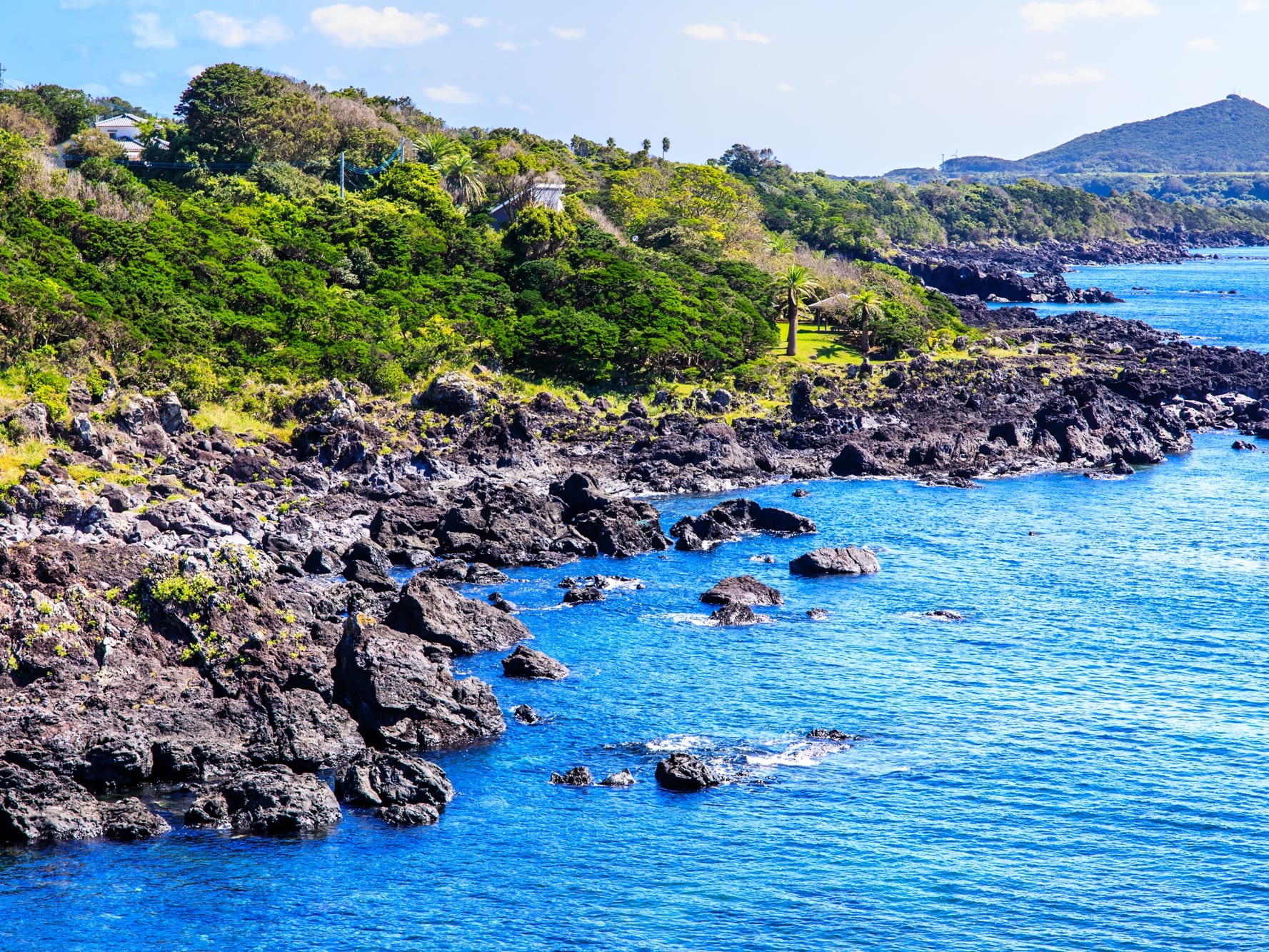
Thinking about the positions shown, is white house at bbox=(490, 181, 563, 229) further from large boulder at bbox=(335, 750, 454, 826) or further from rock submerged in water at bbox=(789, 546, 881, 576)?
large boulder at bbox=(335, 750, 454, 826)

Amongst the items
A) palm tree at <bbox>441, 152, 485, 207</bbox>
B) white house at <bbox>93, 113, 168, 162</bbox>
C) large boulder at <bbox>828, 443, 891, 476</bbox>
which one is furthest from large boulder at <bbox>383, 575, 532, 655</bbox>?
white house at <bbox>93, 113, 168, 162</bbox>

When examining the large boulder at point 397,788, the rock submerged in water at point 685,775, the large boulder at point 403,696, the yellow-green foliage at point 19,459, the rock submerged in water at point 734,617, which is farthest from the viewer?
the yellow-green foliage at point 19,459

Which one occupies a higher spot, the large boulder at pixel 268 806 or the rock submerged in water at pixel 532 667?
the rock submerged in water at pixel 532 667

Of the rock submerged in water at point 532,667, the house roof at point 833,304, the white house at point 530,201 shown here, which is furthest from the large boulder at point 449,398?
the house roof at point 833,304

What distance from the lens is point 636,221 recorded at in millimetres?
135750

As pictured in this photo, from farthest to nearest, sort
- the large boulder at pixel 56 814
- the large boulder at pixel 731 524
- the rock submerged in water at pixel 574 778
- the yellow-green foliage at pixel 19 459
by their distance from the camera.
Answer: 1. the large boulder at pixel 731 524
2. the yellow-green foliage at pixel 19 459
3. the rock submerged in water at pixel 574 778
4. the large boulder at pixel 56 814

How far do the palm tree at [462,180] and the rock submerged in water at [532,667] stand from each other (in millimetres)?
84919

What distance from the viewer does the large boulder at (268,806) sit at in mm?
37000

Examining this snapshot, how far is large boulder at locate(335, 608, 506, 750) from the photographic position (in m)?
43.0

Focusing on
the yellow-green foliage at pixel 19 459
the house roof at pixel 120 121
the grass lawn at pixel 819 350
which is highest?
the house roof at pixel 120 121

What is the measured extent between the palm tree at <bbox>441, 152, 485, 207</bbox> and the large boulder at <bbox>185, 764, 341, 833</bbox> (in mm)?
96548

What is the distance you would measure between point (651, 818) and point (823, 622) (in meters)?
21.5

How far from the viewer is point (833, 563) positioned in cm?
6531

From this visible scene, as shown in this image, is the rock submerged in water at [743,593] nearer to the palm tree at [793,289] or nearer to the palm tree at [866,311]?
the palm tree at [793,289]
